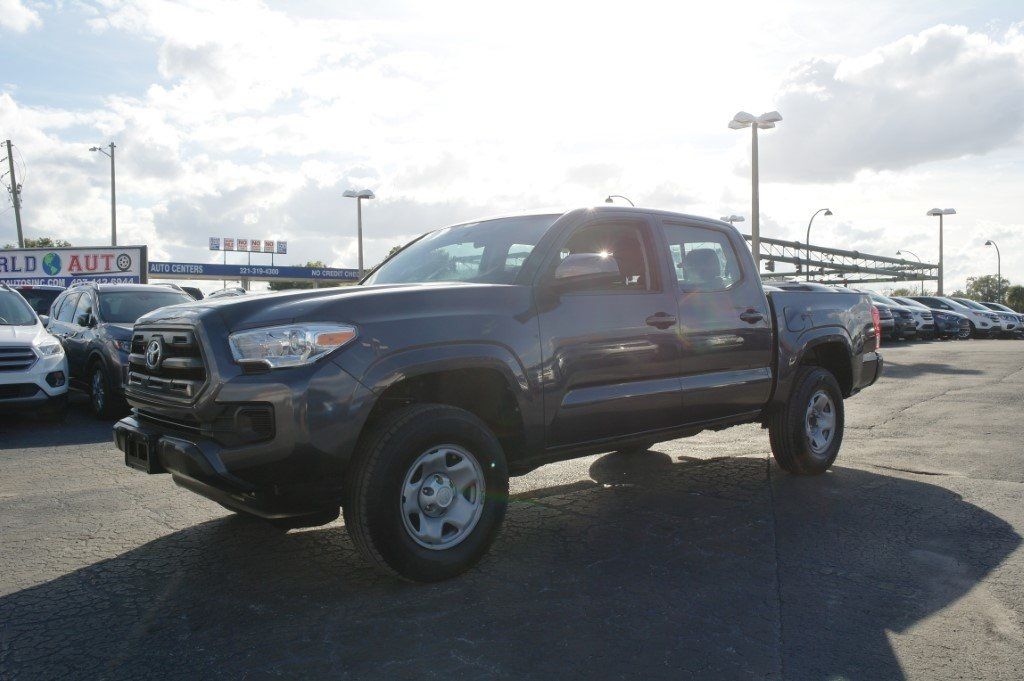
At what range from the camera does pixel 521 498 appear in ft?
18.4

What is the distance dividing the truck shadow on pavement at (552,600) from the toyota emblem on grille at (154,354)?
1028 millimetres

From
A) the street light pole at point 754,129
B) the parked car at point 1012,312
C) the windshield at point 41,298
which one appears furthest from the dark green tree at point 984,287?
the windshield at point 41,298

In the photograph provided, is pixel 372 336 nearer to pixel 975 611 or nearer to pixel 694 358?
pixel 694 358

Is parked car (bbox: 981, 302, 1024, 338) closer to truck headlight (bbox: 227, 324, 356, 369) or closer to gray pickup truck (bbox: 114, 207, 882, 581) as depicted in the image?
gray pickup truck (bbox: 114, 207, 882, 581)

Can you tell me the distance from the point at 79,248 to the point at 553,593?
23.9 metres

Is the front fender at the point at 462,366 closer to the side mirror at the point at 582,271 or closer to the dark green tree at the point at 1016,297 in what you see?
the side mirror at the point at 582,271

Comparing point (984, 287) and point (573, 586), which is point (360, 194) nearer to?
point (573, 586)

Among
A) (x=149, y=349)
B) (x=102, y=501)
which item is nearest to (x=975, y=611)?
(x=149, y=349)

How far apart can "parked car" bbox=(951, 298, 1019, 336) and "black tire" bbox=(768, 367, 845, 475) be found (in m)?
29.6

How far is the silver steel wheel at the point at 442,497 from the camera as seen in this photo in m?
3.79

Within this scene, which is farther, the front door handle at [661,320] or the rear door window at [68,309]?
the rear door window at [68,309]

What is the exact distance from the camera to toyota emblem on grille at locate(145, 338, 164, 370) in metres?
4.00

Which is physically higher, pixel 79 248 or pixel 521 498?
pixel 79 248

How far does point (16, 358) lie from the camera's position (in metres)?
9.00
